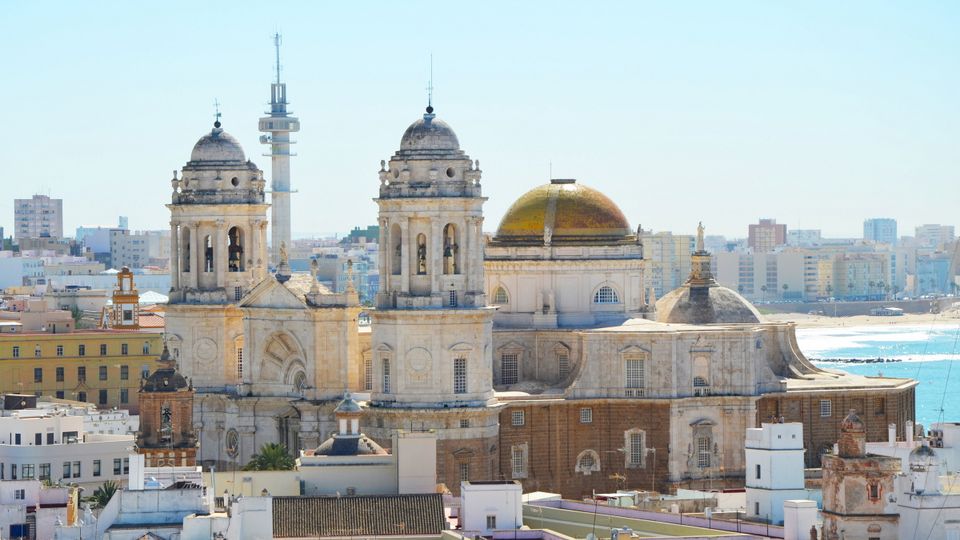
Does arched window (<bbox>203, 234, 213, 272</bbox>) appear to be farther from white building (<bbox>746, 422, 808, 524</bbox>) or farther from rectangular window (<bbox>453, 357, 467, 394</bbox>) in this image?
white building (<bbox>746, 422, 808, 524</bbox>)

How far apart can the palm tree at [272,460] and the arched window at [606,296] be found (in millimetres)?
11253

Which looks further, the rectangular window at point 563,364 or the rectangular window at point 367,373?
the rectangular window at point 563,364

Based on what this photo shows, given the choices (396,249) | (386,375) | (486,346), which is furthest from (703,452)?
(396,249)

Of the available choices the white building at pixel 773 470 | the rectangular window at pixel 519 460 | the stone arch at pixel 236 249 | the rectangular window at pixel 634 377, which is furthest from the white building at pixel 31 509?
the stone arch at pixel 236 249

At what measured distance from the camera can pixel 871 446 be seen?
3091 inches

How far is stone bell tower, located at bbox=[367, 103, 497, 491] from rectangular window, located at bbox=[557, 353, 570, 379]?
4.86 metres

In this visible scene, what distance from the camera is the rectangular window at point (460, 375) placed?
83312 millimetres

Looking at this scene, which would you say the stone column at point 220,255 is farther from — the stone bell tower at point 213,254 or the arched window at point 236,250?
the arched window at point 236,250

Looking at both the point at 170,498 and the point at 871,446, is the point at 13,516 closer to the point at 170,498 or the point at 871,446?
the point at 170,498

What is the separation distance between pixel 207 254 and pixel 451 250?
1223cm

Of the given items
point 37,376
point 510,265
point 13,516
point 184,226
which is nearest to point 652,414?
point 510,265

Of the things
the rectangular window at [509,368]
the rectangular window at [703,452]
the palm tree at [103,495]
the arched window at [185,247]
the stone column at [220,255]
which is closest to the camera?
the palm tree at [103,495]

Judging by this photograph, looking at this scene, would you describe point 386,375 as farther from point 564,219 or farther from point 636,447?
point 564,219

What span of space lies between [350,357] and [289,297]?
105 inches
